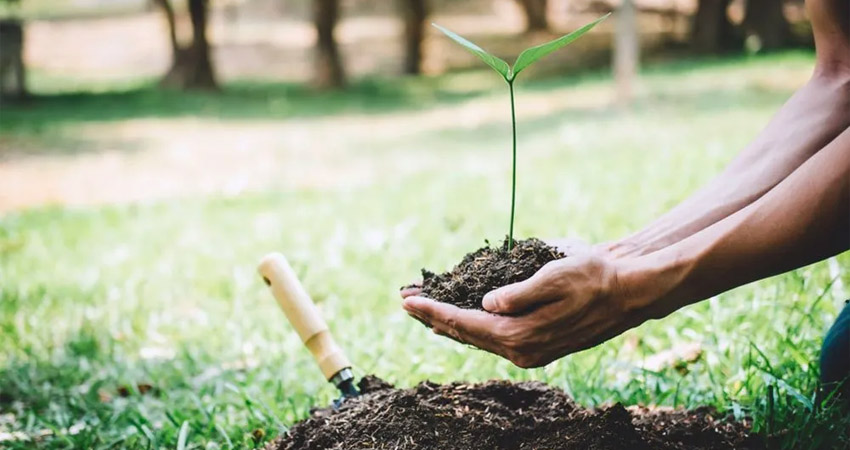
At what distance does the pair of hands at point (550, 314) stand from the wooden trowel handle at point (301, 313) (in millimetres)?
650

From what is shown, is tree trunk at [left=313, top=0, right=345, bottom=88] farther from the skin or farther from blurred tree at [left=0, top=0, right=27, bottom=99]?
the skin

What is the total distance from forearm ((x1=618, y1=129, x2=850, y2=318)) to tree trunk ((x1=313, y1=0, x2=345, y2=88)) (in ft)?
53.4

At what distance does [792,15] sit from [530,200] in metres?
20.0

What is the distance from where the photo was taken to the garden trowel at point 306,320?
2.46m

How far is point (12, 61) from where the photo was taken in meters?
16.1

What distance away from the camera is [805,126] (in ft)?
7.79

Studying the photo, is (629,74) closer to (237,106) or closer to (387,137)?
(387,137)

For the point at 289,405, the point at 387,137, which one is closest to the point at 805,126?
the point at 289,405

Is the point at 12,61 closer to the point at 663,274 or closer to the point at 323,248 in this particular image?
the point at 323,248

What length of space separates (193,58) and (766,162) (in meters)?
16.5

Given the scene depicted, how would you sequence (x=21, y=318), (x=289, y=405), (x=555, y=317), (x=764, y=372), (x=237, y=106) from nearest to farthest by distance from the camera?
(x=555, y=317) < (x=764, y=372) < (x=289, y=405) < (x=21, y=318) < (x=237, y=106)

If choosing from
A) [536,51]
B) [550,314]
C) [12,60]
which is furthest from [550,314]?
[12,60]

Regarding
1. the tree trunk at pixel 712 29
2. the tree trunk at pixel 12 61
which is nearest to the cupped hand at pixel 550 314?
the tree trunk at pixel 12 61

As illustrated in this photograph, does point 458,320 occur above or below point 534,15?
below
